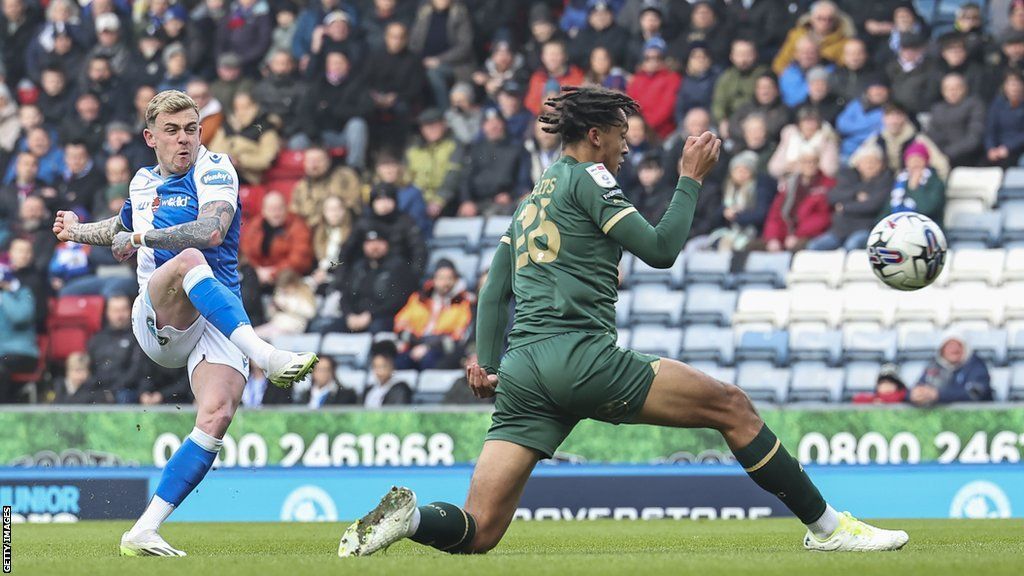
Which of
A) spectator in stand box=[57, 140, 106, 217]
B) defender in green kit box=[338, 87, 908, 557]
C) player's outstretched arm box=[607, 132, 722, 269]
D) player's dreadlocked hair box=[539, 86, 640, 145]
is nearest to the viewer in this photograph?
player's outstretched arm box=[607, 132, 722, 269]

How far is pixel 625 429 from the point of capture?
46.4 ft

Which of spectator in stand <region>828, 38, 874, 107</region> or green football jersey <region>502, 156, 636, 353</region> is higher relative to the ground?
spectator in stand <region>828, 38, 874, 107</region>

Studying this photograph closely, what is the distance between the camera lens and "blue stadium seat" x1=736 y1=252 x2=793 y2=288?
1659 centimetres

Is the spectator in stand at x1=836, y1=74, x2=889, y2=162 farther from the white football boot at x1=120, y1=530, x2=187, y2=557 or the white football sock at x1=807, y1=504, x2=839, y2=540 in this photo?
the white football boot at x1=120, y1=530, x2=187, y2=557

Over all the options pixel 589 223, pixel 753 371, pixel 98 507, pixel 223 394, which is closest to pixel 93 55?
pixel 98 507

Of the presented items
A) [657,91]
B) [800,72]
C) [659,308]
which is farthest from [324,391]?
[800,72]

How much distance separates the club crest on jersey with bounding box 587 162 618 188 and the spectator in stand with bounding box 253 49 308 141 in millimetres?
12027

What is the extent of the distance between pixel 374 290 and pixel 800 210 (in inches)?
170

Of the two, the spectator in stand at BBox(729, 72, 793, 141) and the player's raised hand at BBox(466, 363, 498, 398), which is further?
the spectator in stand at BBox(729, 72, 793, 141)

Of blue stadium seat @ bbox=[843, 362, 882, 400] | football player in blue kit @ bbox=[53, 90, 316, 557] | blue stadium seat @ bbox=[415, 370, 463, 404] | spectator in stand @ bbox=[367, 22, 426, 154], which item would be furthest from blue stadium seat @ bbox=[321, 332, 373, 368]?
football player in blue kit @ bbox=[53, 90, 316, 557]

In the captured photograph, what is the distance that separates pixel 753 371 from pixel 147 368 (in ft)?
19.2

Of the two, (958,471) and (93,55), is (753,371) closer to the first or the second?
(958,471)

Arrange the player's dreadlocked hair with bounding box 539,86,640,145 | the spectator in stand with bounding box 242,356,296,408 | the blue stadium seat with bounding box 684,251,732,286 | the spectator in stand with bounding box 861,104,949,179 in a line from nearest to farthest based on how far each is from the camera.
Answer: the player's dreadlocked hair with bounding box 539,86,640,145
the spectator in stand with bounding box 242,356,296,408
the spectator in stand with bounding box 861,104,949,179
the blue stadium seat with bounding box 684,251,732,286

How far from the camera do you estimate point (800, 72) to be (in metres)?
17.5
